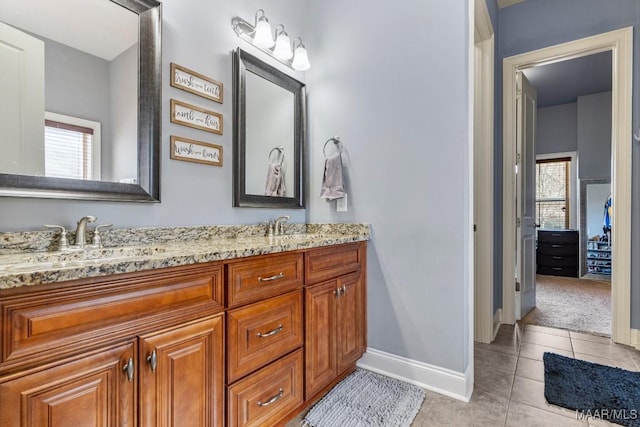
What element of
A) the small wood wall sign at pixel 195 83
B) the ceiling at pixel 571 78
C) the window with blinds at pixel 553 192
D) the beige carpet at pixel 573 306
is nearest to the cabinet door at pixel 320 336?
the small wood wall sign at pixel 195 83

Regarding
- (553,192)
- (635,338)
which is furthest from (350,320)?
(553,192)

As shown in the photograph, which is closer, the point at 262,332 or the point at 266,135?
the point at 262,332

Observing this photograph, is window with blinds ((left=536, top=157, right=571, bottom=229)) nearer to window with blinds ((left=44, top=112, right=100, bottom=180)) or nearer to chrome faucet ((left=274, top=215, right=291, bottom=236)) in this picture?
chrome faucet ((left=274, top=215, right=291, bottom=236))

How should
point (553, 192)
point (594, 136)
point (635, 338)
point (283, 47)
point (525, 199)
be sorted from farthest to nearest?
point (553, 192)
point (594, 136)
point (525, 199)
point (635, 338)
point (283, 47)

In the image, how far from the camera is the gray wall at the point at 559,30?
237 centimetres

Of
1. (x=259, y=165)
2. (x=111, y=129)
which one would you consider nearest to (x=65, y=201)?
(x=111, y=129)

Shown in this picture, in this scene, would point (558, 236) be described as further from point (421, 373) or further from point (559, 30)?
point (421, 373)

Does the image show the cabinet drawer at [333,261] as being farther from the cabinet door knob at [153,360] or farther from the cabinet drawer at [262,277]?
the cabinet door knob at [153,360]

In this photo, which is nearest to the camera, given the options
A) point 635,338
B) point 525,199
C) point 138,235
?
point 138,235

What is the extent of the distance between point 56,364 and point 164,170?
35.7 inches

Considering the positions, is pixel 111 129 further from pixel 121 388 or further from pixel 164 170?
pixel 121 388

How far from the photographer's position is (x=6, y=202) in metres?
1.06

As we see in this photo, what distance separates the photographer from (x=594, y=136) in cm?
486

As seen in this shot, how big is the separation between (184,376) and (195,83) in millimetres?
1315
